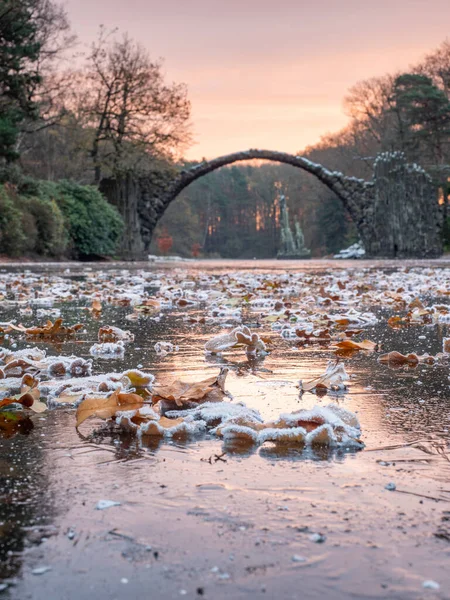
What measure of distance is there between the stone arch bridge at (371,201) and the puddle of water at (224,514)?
28719 millimetres

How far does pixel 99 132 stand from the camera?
33.6 m

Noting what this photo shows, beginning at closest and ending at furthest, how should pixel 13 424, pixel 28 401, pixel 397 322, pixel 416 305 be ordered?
pixel 13 424
pixel 28 401
pixel 397 322
pixel 416 305

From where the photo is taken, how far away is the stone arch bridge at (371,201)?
2969cm

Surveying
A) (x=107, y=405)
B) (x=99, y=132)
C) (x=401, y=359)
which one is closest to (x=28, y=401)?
(x=107, y=405)

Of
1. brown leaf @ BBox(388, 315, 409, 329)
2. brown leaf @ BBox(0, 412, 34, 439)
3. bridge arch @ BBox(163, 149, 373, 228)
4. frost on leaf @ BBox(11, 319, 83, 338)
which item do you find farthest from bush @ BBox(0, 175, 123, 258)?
brown leaf @ BBox(0, 412, 34, 439)

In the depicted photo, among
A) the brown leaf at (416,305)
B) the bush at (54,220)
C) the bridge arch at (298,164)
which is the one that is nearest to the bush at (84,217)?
the bush at (54,220)

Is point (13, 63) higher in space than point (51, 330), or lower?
higher

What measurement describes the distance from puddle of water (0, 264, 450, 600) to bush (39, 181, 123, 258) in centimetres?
2483

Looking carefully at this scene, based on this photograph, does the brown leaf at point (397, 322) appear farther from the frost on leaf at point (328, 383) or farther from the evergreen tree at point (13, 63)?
the evergreen tree at point (13, 63)

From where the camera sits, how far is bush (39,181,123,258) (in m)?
26.4

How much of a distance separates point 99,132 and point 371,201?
13132mm

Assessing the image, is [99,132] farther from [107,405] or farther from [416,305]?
[107,405]

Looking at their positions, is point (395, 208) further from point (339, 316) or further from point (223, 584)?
point (223, 584)

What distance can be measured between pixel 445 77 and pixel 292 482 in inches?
1794
